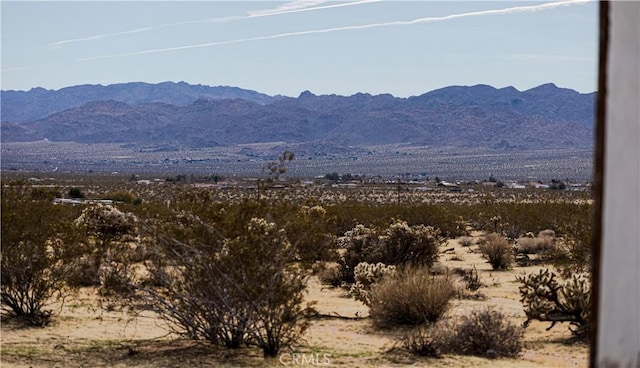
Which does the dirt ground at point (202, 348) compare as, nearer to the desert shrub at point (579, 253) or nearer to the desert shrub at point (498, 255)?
the desert shrub at point (579, 253)

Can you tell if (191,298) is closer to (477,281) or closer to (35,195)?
(35,195)

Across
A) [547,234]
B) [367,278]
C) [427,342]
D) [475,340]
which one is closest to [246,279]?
[427,342]

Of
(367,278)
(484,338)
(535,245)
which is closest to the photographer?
(484,338)

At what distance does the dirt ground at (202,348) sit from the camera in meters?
10.4

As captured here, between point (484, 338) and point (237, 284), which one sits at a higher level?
point (237, 284)

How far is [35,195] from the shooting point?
48.5ft

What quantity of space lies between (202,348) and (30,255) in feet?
12.8

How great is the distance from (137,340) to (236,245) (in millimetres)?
2714

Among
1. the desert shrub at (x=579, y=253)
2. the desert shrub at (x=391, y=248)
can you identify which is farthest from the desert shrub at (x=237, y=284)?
the desert shrub at (x=391, y=248)

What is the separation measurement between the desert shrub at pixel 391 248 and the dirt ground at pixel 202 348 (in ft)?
15.0

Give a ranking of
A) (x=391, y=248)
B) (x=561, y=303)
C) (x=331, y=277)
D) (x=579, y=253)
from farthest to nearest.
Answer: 1. (x=391, y=248)
2. (x=331, y=277)
3. (x=579, y=253)
4. (x=561, y=303)

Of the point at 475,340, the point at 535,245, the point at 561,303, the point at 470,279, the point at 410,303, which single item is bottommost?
the point at 535,245

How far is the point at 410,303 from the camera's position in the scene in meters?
13.3

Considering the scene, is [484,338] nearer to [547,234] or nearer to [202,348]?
[202,348]
